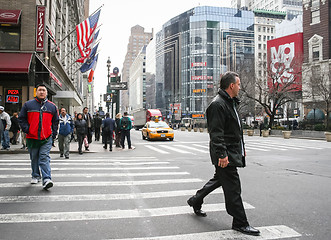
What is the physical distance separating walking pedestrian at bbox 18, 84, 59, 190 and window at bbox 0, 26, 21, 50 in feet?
47.4

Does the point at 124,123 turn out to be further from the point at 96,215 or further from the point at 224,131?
the point at 224,131

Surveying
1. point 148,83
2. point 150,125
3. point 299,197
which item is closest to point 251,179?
point 299,197

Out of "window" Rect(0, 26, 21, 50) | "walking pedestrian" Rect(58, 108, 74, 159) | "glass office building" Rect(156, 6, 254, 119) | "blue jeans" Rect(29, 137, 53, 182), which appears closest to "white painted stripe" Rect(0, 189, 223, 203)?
"blue jeans" Rect(29, 137, 53, 182)

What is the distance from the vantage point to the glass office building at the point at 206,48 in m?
104

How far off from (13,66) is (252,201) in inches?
605

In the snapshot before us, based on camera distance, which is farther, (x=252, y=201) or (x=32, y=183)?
(x=32, y=183)

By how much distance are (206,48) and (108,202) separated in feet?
340

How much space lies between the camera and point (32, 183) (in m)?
5.92

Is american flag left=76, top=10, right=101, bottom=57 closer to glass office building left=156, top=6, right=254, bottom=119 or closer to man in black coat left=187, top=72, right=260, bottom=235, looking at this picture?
man in black coat left=187, top=72, right=260, bottom=235

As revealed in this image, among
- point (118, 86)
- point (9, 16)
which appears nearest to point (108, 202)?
point (118, 86)

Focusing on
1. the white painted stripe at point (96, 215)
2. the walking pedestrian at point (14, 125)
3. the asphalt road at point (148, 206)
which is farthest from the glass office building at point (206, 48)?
the white painted stripe at point (96, 215)

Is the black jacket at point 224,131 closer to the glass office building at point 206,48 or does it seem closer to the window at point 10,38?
the window at point 10,38

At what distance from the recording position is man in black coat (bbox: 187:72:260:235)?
11.3 feet

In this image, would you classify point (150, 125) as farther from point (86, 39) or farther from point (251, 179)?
point (251, 179)
